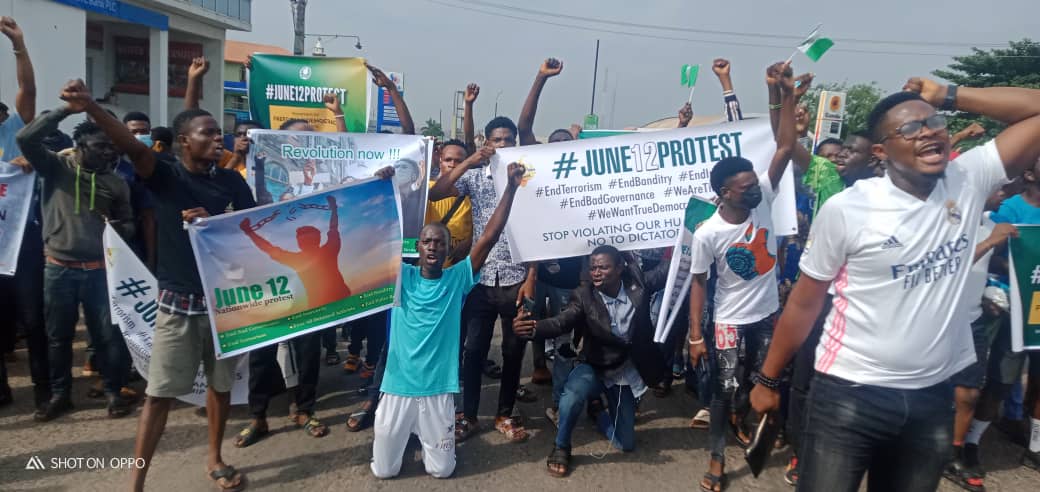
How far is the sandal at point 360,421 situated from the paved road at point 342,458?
0.20ft

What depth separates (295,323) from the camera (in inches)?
145

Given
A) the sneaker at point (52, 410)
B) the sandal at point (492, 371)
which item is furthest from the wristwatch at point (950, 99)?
the sneaker at point (52, 410)

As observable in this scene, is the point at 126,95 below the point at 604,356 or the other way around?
the other way around

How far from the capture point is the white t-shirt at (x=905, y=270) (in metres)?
2.17

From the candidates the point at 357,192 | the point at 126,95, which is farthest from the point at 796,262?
the point at 126,95

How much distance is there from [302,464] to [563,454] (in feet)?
5.18

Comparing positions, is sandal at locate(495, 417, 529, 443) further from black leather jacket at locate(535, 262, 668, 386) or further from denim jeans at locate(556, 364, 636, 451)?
black leather jacket at locate(535, 262, 668, 386)

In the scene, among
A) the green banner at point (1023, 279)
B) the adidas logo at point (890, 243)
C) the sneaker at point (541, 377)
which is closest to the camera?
the adidas logo at point (890, 243)

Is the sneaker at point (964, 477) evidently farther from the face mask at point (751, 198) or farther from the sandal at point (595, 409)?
the sandal at point (595, 409)

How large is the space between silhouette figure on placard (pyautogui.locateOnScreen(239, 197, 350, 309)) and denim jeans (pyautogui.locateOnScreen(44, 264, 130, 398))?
5.97 feet

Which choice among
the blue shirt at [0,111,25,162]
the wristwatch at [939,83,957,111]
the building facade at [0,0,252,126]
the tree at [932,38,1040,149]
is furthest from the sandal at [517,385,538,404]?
the tree at [932,38,1040,149]

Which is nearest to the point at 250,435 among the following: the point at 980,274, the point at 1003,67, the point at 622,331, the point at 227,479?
the point at 227,479

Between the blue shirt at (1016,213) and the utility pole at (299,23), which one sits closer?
the blue shirt at (1016,213)

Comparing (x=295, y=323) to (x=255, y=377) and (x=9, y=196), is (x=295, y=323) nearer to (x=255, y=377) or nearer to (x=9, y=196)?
(x=255, y=377)
